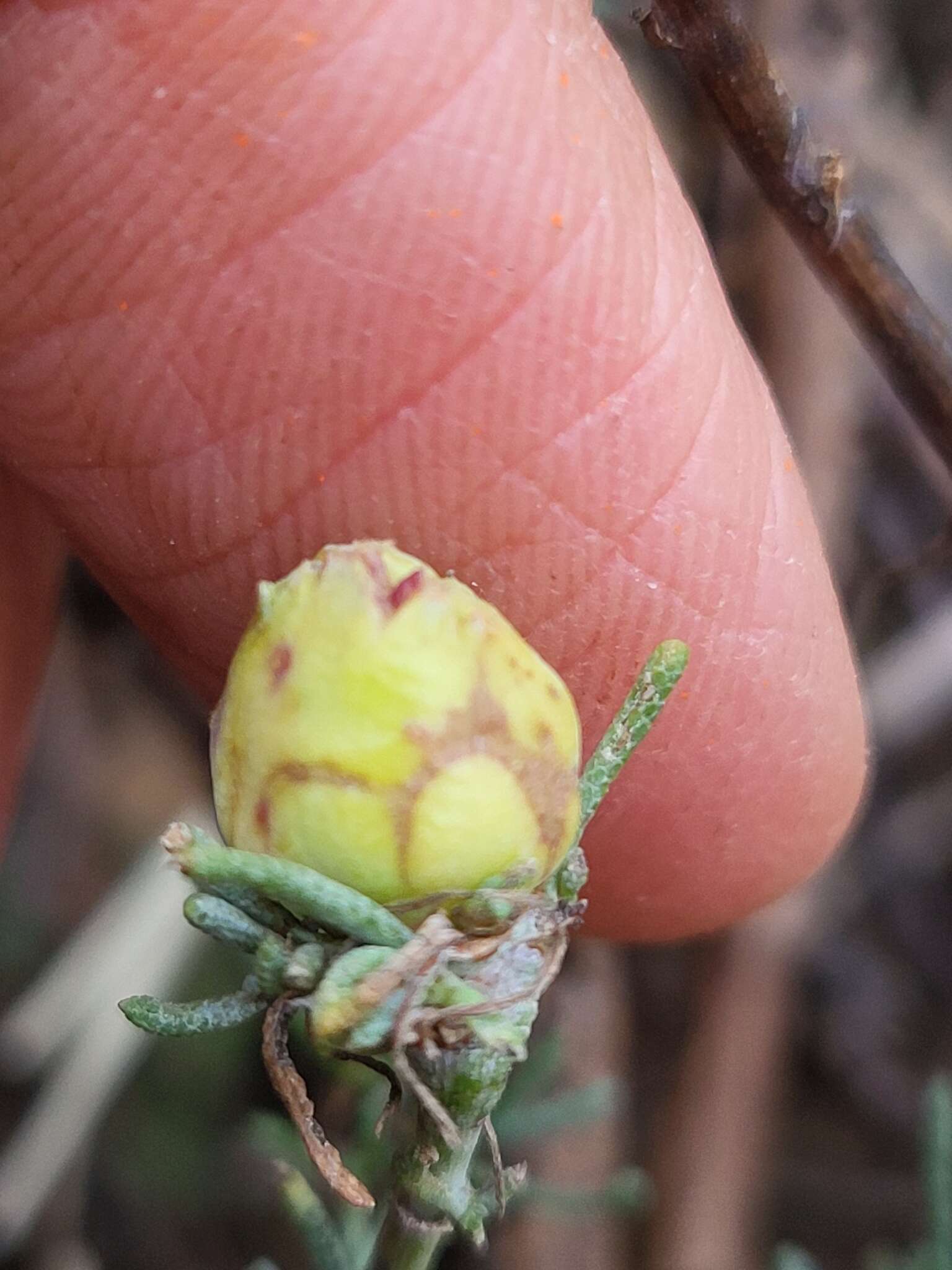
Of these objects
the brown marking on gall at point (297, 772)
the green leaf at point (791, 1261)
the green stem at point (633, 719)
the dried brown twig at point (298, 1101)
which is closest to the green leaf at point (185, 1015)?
the dried brown twig at point (298, 1101)

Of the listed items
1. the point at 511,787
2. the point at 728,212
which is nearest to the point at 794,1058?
the point at 728,212

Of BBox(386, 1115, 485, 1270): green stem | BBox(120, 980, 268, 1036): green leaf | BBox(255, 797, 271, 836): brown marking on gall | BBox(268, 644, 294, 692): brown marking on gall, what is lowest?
BBox(386, 1115, 485, 1270): green stem

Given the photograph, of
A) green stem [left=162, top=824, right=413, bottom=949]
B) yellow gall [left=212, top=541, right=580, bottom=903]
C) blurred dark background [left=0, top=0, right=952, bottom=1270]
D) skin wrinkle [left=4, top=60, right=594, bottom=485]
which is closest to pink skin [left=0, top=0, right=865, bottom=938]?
skin wrinkle [left=4, top=60, right=594, bottom=485]

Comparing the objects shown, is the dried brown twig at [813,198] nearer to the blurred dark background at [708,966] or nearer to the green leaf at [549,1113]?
the blurred dark background at [708,966]

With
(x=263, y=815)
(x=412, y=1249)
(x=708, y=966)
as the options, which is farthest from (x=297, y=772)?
(x=708, y=966)

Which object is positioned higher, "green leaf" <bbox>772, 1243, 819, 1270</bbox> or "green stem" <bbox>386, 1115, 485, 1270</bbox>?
"green stem" <bbox>386, 1115, 485, 1270</bbox>

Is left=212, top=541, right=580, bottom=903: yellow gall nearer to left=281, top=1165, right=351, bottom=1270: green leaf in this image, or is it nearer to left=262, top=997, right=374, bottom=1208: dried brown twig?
left=262, top=997, right=374, bottom=1208: dried brown twig
